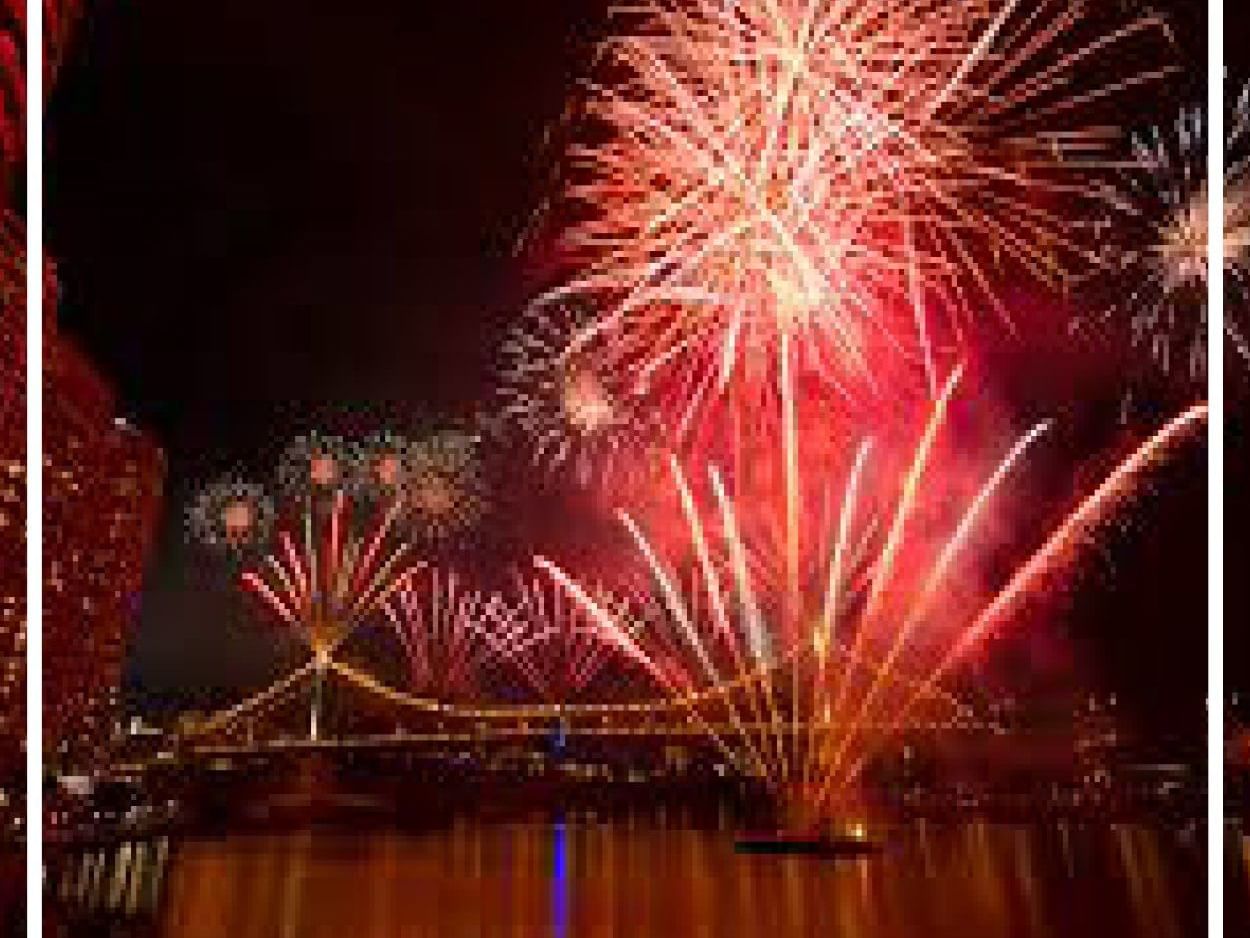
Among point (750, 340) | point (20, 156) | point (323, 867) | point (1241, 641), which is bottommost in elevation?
point (323, 867)

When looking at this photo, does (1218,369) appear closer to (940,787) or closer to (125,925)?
(125,925)

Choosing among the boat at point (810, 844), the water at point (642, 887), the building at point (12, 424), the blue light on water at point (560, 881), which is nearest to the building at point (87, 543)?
the building at point (12, 424)

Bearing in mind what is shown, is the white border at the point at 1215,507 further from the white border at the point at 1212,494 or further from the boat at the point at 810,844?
the boat at the point at 810,844

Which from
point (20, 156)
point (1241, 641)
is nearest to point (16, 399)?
point (20, 156)

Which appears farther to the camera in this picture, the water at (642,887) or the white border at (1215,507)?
the water at (642,887)

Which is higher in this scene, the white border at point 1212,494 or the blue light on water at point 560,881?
the white border at point 1212,494

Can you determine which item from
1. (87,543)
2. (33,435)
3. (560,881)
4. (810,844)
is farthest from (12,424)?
(33,435)

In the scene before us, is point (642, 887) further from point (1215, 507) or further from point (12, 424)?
point (1215, 507)

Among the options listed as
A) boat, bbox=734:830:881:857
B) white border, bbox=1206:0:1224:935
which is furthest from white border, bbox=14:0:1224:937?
boat, bbox=734:830:881:857
